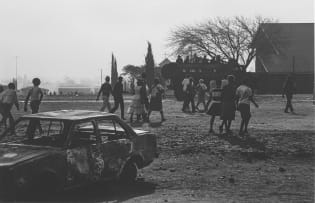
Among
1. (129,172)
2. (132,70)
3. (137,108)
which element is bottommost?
(129,172)

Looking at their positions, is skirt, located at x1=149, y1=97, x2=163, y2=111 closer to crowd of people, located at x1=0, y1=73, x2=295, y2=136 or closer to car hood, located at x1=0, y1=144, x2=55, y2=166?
crowd of people, located at x1=0, y1=73, x2=295, y2=136

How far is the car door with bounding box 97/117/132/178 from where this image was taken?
8042 millimetres

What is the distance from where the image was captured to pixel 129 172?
862 cm

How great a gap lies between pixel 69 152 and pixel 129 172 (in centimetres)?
153

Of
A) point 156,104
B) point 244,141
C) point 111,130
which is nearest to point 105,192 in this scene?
point 111,130

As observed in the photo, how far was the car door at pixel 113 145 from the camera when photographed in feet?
26.4

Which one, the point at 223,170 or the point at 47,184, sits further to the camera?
the point at 223,170

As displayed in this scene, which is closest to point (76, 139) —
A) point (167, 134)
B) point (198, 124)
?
point (167, 134)

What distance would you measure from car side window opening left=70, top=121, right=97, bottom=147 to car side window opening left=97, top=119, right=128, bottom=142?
20 cm

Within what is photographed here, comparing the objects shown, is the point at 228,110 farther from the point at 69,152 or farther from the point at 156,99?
the point at 69,152

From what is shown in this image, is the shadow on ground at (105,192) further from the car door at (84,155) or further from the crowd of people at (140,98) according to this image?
the crowd of people at (140,98)

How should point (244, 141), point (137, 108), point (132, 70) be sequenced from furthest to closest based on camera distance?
point (132, 70)
point (137, 108)
point (244, 141)

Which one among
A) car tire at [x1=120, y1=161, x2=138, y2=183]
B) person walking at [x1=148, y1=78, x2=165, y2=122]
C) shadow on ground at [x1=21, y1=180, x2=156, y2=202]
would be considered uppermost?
person walking at [x1=148, y1=78, x2=165, y2=122]

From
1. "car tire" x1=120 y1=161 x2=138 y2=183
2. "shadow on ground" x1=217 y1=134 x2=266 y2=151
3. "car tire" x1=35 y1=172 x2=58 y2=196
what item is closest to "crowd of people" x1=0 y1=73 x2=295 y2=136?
"shadow on ground" x1=217 y1=134 x2=266 y2=151
